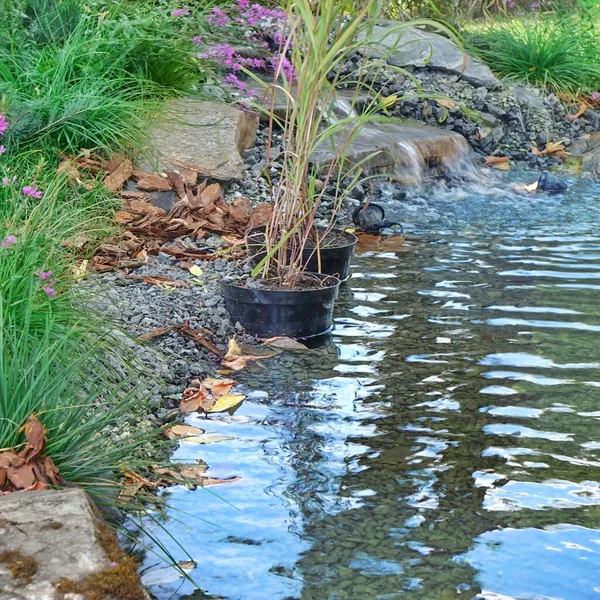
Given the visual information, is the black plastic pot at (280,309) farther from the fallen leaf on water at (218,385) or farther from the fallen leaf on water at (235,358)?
the fallen leaf on water at (218,385)

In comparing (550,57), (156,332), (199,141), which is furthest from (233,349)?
(550,57)

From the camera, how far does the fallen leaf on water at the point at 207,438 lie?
3617 millimetres

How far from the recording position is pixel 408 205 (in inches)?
319

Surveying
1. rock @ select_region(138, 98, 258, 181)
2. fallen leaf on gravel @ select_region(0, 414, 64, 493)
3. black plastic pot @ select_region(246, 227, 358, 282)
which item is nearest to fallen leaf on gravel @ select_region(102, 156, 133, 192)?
rock @ select_region(138, 98, 258, 181)

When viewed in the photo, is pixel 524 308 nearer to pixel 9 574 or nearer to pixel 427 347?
pixel 427 347

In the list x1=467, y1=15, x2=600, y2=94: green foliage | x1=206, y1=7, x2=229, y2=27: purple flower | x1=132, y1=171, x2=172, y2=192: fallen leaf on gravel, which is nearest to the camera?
x1=132, y1=171, x2=172, y2=192: fallen leaf on gravel

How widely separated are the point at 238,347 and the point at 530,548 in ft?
6.70

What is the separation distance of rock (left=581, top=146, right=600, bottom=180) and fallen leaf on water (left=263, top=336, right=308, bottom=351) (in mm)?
6199

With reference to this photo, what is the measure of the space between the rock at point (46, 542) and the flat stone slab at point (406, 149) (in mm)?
5635

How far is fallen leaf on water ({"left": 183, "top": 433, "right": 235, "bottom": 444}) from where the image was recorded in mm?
3617

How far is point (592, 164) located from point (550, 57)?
223 cm

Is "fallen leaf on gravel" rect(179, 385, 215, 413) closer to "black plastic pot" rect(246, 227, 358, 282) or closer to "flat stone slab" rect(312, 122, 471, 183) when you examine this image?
"black plastic pot" rect(246, 227, 358, 282)

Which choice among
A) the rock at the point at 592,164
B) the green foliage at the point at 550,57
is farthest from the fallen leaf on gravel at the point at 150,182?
the green foliage at the point at 550,57

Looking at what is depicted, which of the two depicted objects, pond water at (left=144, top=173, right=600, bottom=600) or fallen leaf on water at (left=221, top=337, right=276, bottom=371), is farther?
fallen leaf on water at (left=221, top=337, right=276, bottom=371)
